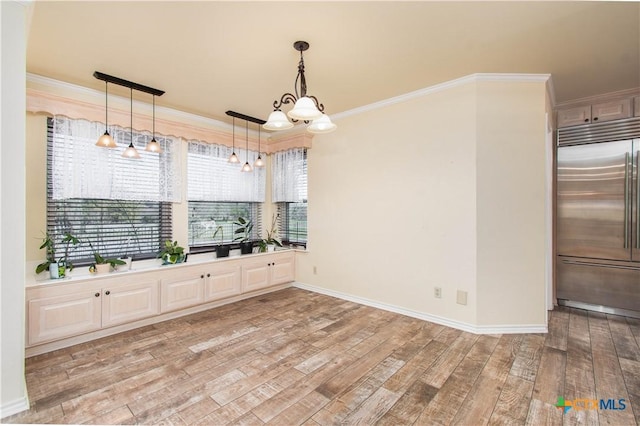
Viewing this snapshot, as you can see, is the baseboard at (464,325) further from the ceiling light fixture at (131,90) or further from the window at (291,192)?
the ceiling light fixture at (131,90)

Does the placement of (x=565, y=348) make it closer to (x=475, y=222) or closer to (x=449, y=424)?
(x=475, y=222)

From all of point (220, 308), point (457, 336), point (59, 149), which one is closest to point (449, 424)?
point (457, 336)

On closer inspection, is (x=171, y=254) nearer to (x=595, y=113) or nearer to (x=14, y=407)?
(x=14, y=407)

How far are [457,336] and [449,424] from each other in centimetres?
139

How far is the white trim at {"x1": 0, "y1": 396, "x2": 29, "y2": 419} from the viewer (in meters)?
1.84

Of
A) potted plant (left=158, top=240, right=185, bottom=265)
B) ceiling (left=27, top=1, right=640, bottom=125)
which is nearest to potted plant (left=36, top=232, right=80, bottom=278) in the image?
potted plant (left=158, top=240, right=185, bottom=265)

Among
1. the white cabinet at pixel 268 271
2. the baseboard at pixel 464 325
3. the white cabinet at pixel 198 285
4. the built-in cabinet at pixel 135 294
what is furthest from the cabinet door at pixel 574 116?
the white cabinet at pixel 198 285

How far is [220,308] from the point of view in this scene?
399cm

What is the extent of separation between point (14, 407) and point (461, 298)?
3.76m

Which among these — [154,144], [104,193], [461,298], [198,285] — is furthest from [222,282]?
[461,298]

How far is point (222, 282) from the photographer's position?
4012mm

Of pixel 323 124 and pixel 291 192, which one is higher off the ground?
pixel 323 124

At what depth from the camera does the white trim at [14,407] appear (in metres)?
1.84
